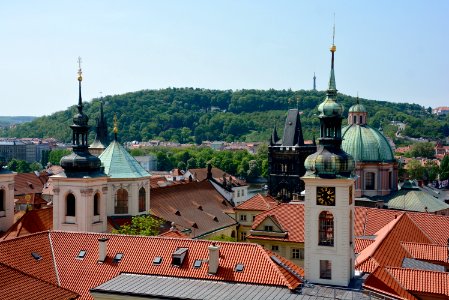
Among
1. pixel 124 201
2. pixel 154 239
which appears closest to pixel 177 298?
pixel 154 239

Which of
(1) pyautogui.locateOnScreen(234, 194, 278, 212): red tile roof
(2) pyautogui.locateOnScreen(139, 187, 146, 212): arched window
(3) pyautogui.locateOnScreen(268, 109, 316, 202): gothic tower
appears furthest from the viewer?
(3) pyautogui.locateOnScreen(268, 109, 316, 202): gothic tower

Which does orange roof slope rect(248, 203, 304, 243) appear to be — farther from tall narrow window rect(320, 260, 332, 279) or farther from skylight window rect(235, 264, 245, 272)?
skylight window rect(235, 264, 245, 272)

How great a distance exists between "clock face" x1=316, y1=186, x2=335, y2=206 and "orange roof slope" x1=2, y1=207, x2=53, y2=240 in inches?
832

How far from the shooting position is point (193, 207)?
6391 centimetres

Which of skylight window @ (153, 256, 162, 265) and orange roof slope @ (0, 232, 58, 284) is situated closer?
orange roof slope @ (0, 232, 58, 284)

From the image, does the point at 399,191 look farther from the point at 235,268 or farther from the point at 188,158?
the point at 188,158

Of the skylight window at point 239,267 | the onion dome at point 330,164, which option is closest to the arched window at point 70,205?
the skylight window at point 239,267

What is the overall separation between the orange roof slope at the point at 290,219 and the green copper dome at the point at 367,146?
1568cm

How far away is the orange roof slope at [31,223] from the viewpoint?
43.2m

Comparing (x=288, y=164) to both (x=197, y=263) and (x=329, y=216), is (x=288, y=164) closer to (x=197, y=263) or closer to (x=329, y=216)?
(x=329, y=216)

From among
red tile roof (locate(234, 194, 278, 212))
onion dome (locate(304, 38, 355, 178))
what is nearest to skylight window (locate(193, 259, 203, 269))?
onion dome (locate(304, 38, 355, 178))

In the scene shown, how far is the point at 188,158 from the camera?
19375 centimetres

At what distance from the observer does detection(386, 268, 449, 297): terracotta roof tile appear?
3244 cm

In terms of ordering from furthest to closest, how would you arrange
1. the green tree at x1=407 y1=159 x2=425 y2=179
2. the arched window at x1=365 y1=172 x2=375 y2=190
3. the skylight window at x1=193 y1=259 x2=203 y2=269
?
1. the green tree at x1=407 y1=159 x2=425 y2=179
2. the arched window at x1=365 y1=172 x2=375 y2=190
3. the skylight window at x1=193 y1=259 x2=203 y2=269
